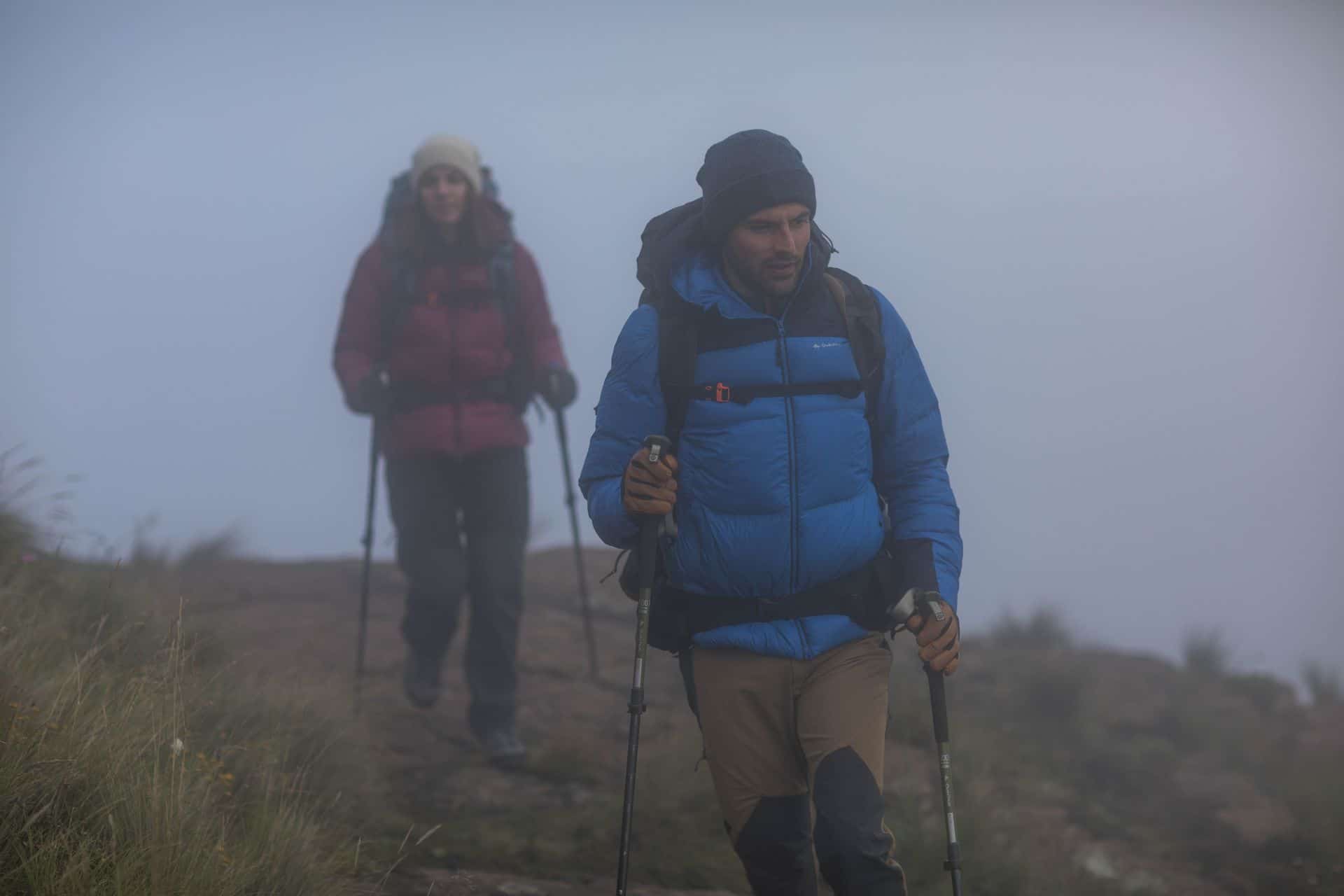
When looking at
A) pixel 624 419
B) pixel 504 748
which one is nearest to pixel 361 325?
pixel 504 748

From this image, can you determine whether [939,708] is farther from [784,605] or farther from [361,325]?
[361,325]

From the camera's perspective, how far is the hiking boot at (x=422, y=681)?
825cm

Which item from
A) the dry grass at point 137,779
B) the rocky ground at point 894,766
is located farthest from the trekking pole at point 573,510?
the dry grass at point 137,779

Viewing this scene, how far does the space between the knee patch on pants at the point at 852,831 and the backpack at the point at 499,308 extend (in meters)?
4.16

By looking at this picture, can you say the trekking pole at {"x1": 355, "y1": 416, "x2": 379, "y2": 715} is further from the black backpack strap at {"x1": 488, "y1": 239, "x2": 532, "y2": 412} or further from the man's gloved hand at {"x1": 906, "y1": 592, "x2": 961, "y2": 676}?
the man's gloved hand at {"x1": 906, "y1": 592, "x2": 961, "y2": 676}

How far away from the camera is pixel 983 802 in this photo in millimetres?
7469

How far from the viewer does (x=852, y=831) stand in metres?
3.98

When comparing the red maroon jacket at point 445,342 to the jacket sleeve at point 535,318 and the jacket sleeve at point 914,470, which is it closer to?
the jacket sleeve at point 535,318

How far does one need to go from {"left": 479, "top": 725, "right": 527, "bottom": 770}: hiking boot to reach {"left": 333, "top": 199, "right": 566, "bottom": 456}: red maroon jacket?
156 cm

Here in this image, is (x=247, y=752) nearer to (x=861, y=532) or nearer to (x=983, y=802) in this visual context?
(x=861, y=532)

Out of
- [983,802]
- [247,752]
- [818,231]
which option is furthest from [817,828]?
[983,802]

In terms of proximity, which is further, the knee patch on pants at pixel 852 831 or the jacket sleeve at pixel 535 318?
the jacket sleeve at pixel 535 318

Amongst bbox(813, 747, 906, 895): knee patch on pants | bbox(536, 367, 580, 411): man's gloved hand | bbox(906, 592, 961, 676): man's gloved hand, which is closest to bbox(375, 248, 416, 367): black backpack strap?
bbox(536, 367, 580, 411): man's gloved hand

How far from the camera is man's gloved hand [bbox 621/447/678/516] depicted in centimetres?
419
